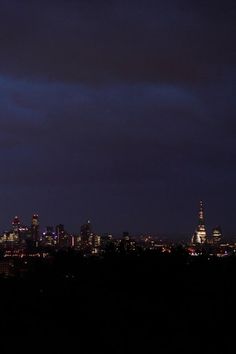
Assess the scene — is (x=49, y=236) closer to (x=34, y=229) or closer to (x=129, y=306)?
(x=34, y=229)

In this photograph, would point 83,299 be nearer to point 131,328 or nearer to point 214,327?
point 131,328

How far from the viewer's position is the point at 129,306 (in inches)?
957

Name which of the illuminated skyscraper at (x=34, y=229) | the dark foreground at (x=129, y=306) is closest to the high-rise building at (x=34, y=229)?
the illuminated skyscraper at (x=34, y=229)

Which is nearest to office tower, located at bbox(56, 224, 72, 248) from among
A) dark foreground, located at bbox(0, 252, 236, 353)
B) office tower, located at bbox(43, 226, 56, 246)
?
office tower, located at bbox(43, 226, 56, 246)

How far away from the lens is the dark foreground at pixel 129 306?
21578mm

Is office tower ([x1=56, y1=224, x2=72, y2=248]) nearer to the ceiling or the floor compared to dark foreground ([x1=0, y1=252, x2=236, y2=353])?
nearer to the ceiling

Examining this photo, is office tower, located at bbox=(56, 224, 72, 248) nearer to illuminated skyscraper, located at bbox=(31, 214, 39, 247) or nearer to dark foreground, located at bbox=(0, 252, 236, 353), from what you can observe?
illuminated skyscraper, located at bbox=(31, 214, 39, 247)

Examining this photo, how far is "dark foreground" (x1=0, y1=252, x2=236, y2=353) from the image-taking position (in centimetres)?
2158

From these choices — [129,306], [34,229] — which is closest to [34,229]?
[34,229]

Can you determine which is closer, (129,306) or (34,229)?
(129,306)

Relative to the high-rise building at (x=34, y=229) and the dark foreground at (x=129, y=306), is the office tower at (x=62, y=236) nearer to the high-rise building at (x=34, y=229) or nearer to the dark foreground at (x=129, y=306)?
the high-rise building at (x=34, y=229)

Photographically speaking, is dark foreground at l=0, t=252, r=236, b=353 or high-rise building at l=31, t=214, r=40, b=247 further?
high-rise building at l=31, t=214, r=40, b=247

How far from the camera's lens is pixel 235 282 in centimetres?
2753

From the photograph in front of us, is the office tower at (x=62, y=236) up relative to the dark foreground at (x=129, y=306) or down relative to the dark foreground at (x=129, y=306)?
up
